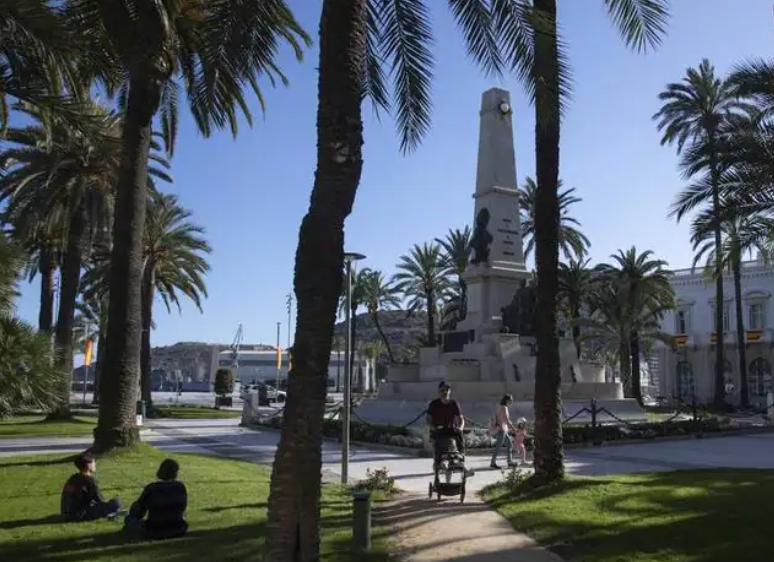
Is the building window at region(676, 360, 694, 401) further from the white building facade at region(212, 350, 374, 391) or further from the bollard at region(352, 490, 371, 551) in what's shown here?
the white building facade at region(212, 350, 374, 391)

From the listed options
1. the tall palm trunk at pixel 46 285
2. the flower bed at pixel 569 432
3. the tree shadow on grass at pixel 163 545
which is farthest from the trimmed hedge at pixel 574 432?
the tall palm trunk at pixel 46 285

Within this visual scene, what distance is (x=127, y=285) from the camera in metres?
14.2

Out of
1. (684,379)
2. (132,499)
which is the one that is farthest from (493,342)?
(684,379)

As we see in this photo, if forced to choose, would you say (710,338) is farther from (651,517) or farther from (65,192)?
(651,517)

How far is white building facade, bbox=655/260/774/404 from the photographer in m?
57.6

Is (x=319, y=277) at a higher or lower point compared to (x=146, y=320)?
lower

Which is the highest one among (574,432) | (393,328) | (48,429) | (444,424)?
(393,328)

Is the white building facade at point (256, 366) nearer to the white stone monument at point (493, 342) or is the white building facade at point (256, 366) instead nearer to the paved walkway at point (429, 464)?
the white stone monument at point (493, 342)

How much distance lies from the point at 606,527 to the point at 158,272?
34.4 meters

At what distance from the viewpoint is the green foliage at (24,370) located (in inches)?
281

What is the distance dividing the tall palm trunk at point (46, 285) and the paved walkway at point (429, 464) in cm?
927

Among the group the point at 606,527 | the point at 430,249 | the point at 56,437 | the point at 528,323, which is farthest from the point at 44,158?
the point at 430,249

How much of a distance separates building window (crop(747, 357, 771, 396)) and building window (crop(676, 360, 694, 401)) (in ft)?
17.1

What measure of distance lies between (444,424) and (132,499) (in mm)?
4369
